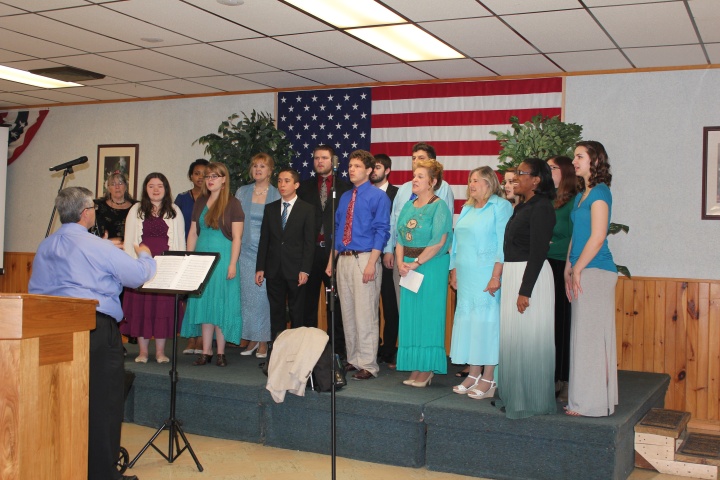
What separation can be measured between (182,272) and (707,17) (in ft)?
12.5

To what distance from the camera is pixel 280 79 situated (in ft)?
25.8

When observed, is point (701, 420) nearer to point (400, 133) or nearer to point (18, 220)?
point (400, 133)

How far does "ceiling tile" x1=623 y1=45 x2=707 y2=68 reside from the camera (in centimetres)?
616

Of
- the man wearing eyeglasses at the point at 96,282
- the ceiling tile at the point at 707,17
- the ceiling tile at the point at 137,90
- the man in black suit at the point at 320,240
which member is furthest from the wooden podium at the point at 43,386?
the ceiling tile at the point at 137,90

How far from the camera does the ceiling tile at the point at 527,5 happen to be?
5.02 m

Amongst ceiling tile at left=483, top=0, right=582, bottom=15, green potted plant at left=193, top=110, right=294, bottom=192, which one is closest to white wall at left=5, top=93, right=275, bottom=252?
green potted plant at left=193, top=110, right=294, bottom=192

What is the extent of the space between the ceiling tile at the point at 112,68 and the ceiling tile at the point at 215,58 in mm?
747

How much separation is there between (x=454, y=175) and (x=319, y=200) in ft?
6.01

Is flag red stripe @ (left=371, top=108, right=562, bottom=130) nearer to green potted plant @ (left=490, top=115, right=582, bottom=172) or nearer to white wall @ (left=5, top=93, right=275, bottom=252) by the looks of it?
green potted plant @ (left=490, top=115, right=582, bottom=172)

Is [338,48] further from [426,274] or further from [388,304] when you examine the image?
[426,274]

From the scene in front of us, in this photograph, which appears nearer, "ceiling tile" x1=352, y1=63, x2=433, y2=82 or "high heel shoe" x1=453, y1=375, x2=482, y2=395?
"high heel shoe" x1=453, y1=375, x2=482, y2=395

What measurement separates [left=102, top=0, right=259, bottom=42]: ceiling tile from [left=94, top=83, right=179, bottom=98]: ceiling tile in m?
2.49

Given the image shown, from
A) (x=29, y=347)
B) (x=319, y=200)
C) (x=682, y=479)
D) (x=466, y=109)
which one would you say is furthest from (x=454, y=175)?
(x=29, y=347)

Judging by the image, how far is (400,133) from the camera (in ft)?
25.9
